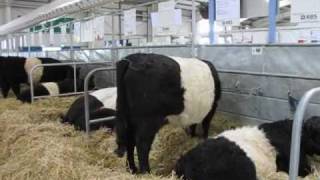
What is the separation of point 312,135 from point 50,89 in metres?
4.41

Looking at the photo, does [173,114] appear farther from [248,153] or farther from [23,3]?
[23,3]

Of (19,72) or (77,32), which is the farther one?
(77,32)

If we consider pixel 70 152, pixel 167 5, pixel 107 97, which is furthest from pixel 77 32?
pixel 70 152

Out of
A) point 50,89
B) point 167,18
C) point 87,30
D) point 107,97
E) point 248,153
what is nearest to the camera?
point 248,153

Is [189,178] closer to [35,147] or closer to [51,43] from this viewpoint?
[35,147]

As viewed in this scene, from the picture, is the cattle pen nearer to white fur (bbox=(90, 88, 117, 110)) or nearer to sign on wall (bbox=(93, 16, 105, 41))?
white fur (bbox=(90, 88, 117, 110))

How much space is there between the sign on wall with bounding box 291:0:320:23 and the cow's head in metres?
0.82

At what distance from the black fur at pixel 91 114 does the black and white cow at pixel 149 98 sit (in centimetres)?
108

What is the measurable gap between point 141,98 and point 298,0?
1.50 m

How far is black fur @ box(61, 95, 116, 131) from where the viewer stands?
391 centimetres

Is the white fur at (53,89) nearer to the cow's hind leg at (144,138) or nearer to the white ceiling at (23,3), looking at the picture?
the cow's hind leg at (144,138)

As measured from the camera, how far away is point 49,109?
15.9 feet

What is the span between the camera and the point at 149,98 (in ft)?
8.80

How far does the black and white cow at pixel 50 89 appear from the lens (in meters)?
5.69
